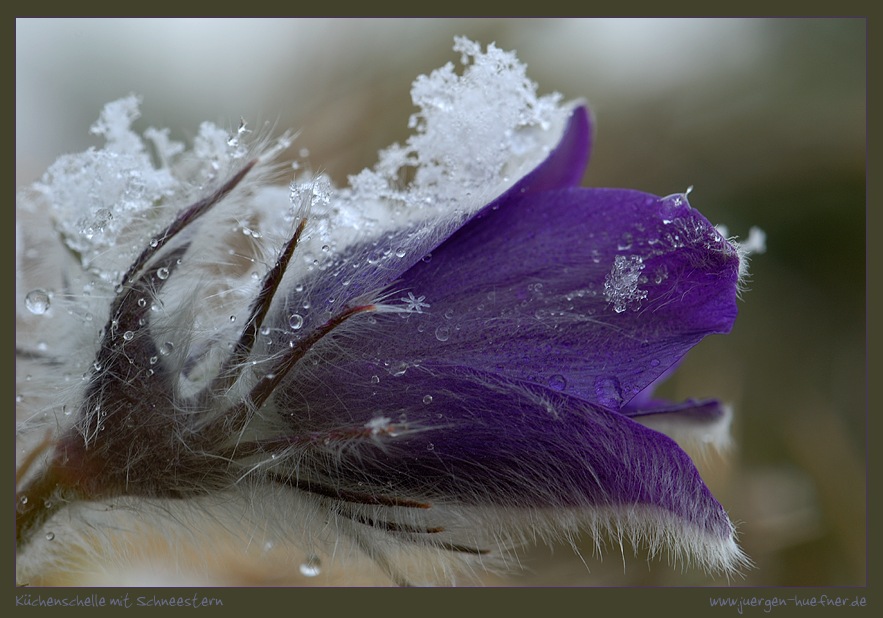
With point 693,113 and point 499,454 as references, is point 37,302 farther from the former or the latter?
point 693,113

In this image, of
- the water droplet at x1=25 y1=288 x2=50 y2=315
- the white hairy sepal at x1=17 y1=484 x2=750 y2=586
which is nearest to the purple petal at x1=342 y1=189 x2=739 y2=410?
the white hairy sepal at x1=17 y1=484 x2=750 y2=586

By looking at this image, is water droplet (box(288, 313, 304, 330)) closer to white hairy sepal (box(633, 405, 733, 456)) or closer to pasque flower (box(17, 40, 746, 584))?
pasque flower (box(17, 40, 746, 584))

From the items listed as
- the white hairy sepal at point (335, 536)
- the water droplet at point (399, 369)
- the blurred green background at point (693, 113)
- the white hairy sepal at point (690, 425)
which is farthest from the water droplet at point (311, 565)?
the blurred green background at point (693, 113)

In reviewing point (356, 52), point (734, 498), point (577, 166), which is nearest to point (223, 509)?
point (577, 166)

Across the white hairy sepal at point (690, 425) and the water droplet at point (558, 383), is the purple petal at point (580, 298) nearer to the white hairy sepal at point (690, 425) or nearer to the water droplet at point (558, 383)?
the water droplet at point (558, 383)

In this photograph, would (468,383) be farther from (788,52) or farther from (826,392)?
(788,52)

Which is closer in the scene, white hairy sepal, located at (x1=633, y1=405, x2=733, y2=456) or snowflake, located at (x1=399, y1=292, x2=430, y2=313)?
snowflake, located at (x1=399, y1=292, x2=430, y2=313)

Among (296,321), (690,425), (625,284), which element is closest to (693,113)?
(690,425)
